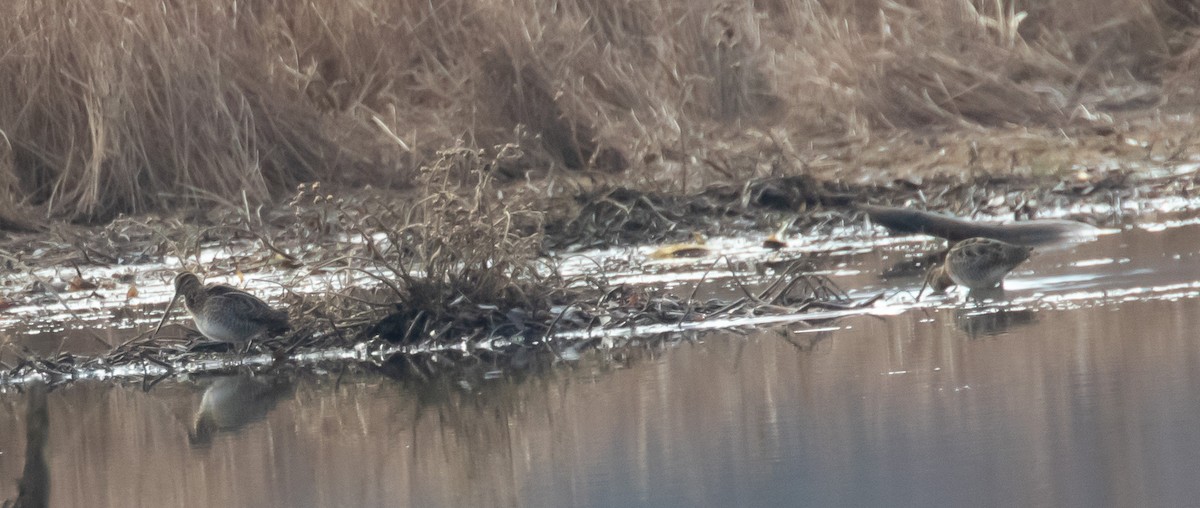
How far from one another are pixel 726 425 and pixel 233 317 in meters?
2.31

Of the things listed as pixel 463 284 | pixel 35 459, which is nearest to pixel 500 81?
pixel 463 284

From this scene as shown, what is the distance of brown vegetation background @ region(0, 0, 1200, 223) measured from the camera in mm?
11469

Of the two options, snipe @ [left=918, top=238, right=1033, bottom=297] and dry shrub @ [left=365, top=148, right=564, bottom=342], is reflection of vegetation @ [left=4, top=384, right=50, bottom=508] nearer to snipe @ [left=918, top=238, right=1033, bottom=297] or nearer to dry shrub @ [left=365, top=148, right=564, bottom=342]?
dry shrub @ [left=365, top=148, right=564, bottom=342]

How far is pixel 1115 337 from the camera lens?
5.79 meters

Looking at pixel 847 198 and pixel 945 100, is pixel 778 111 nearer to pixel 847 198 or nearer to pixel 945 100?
pixel 945 100

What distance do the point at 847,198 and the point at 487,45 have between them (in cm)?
342

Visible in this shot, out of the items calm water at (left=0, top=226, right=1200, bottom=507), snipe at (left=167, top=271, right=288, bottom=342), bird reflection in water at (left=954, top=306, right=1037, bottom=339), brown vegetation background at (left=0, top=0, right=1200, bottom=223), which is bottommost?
calm water at (left=0, top=226, right=1200, bottom=507)

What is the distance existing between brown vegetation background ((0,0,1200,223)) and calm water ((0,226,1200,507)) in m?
5.22

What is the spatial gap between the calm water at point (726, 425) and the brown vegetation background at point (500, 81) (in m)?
5.22

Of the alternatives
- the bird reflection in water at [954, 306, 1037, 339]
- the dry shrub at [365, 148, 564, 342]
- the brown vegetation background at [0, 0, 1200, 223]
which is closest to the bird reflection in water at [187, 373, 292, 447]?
the dry shrub at [365, 148, 564, 342]

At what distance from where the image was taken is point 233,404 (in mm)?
5852

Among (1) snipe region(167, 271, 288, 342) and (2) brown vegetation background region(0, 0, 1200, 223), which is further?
(2) brown vegetation background region(0, 0, 1200, 223)

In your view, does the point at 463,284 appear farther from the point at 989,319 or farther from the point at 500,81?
the point at 500,81

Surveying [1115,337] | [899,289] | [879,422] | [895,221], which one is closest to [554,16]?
[895,221]
